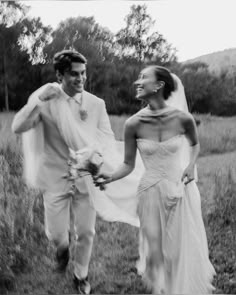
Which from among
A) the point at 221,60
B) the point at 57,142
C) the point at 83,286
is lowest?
the point at 83,286

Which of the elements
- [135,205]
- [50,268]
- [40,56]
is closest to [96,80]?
[40,56]

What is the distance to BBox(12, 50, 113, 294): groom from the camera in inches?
94.7

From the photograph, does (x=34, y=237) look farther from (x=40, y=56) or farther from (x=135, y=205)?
(x=40, y=56)

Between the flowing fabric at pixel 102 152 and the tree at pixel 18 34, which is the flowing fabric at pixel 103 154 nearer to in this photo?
the flowing fabric at pixel 102 152

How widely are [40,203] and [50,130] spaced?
67 cm

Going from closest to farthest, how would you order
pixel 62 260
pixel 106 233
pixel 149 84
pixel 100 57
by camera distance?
pixel 149 84, pixel 62 260, pixel 106 233, pixel 100 57

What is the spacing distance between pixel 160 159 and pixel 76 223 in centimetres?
72

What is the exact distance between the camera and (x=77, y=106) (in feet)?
8.28

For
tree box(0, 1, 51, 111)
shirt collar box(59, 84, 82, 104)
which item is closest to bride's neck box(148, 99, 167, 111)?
shirt collar box(59, 84, 82, 104)

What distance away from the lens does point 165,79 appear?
90.3 inches

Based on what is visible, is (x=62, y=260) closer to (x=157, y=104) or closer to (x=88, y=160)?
(x=88, y=160)

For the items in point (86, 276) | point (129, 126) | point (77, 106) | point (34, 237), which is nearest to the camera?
point (129, 126)

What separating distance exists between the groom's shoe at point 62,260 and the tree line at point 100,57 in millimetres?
1036

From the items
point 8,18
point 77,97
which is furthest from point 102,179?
point 8,18
